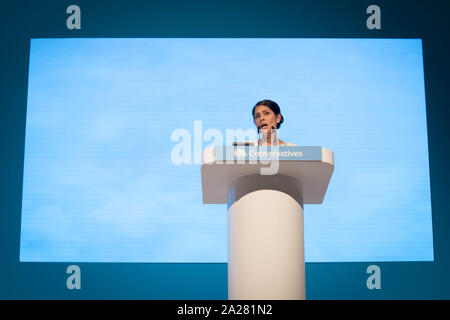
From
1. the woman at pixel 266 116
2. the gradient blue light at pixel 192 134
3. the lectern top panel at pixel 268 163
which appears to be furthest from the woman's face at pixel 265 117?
the gradient blue light at pixel 192 134

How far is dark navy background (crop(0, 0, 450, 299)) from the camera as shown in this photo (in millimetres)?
4660

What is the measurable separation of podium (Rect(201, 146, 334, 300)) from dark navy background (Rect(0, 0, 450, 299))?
2123 millimetres

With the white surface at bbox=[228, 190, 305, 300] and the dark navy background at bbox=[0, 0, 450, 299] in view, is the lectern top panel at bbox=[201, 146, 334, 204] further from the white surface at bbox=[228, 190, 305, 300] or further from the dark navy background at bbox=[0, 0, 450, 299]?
the dark navy background at bbox=[0, 0, 450, 299]

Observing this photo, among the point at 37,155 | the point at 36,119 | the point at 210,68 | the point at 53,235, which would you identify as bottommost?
the point at 53,235

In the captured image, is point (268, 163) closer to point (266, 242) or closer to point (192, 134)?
point (266, 242)

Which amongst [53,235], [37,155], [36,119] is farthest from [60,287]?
[36,119]

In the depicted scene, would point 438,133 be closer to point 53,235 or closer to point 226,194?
point 226,194

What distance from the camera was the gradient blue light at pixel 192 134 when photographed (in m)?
4.71

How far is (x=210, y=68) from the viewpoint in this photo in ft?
17.0

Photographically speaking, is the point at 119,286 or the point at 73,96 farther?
the point at 73,96

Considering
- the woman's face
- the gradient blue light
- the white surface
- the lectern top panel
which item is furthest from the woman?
the gradient blue light

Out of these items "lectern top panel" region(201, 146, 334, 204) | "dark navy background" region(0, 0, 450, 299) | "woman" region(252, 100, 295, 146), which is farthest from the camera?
"dark navy background" region(0, 0, 450, 299)
